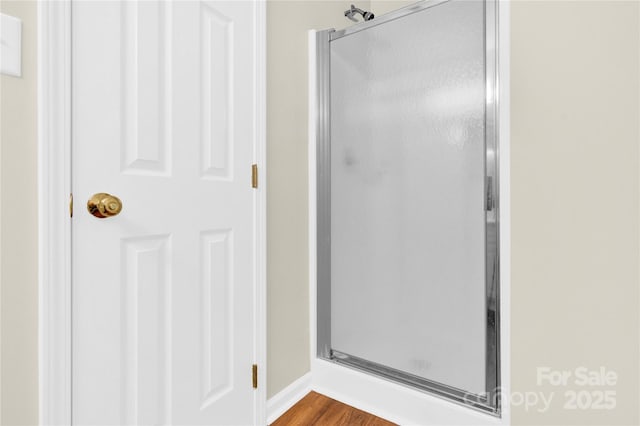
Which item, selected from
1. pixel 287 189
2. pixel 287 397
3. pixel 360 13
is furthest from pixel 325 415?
pixel 360 13

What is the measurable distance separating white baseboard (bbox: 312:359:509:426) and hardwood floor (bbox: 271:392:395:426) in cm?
3

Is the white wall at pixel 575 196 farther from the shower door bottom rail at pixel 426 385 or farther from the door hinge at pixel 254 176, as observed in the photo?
the door hinge at pixel 254 176

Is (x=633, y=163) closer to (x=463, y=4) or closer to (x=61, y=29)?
(x=463, y=4)

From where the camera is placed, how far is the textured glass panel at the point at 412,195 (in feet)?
4.14

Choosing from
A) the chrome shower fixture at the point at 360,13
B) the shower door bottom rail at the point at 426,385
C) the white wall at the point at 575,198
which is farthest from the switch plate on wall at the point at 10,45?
the shower door bottom rail at the point at 426,385

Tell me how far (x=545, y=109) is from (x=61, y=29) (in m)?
1.38

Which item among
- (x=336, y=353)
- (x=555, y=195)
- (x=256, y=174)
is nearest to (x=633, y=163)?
(x=555, y=195)

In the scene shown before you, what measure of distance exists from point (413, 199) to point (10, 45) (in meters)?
1.26

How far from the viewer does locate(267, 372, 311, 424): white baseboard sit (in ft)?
4.57

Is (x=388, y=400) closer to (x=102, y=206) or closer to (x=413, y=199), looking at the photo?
(x=413, y=199)

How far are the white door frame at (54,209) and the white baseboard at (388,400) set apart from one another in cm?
104

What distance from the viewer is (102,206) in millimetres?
827

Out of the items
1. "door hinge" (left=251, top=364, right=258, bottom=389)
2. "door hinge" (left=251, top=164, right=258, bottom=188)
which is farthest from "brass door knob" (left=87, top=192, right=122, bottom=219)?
"door hinge" (left=251, top=364, right=258, bottom=389)

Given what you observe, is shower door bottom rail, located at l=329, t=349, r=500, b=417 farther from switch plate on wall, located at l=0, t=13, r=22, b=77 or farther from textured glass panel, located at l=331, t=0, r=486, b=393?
switch plate on wall, located at l=0, t=13, r=22, b=77
